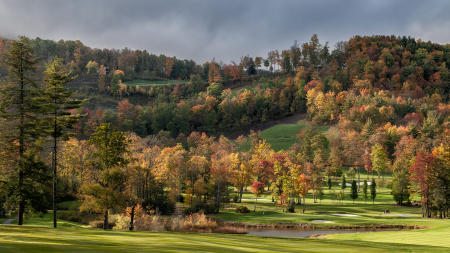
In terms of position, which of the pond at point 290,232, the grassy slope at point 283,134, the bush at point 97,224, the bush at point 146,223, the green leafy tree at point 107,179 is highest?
the grassy slope at point 283,134

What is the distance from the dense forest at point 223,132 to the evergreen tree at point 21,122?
0.35 ft

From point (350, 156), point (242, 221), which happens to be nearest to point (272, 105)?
point (350, 156)

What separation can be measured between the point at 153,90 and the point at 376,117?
374 ft

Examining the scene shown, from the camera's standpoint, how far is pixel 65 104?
39.2 m

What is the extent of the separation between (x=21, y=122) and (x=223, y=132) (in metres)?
121

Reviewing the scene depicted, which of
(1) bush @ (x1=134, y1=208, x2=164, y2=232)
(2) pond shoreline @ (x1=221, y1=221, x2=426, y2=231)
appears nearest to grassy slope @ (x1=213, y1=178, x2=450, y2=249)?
(2) pond shoreline @ (x1=221, y1=221, x2=426, y2=231)

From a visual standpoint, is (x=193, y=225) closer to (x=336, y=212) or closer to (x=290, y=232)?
(x=290, y=232)

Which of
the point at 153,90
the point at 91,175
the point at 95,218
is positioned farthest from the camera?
the point at 153,90

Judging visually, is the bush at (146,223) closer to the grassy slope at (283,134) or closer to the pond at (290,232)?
the pond at (290,232)

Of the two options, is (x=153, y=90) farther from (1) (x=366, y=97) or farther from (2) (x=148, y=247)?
(2) (x=148, y=247)

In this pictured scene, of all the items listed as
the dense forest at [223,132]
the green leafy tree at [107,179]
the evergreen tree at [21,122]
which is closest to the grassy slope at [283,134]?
the dense forest at [223,132]

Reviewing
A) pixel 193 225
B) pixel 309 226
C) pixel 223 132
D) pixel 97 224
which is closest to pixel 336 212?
pixel 309 226

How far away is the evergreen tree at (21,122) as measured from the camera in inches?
1313

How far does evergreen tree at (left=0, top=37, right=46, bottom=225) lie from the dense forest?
0.35ft
